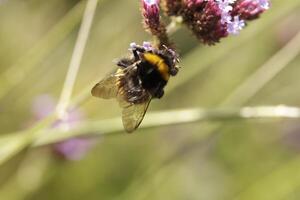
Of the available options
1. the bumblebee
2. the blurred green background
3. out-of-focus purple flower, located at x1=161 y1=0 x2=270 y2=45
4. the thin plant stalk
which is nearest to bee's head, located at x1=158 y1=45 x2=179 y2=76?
the bumblebee

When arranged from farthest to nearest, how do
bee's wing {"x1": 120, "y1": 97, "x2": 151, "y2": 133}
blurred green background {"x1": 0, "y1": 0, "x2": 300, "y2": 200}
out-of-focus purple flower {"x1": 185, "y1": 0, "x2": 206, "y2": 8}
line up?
blurred green background {"x1": 0, "y1": 0, "x2": 300, "y2": 200}, out-of-focus purple flower {"x1": 185, "y1": 0, "x2": 206, "y2": 8}, bee's wing {"x1": 120, "y1": 97, "x2": 151, "y2": 133}

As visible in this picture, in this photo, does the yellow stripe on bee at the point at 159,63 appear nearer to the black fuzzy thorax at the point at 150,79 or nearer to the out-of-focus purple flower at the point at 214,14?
the black fuzzy thorax at the point at 150,79

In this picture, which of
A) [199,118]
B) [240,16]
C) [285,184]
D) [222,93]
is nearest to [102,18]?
[222,93]

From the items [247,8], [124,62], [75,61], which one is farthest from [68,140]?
[247,8]

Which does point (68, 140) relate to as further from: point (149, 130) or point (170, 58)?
point (170, 58)

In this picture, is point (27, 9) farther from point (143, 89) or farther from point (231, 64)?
point (143, 89)

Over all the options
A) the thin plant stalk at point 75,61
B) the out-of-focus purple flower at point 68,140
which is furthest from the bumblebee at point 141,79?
the out-of-focus purple flower at point 68,140

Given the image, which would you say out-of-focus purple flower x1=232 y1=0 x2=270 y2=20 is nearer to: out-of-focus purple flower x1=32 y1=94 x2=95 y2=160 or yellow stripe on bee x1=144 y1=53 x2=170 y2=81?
yellow stripe on bee x1=144 y1=53 x2=170 y2=81
